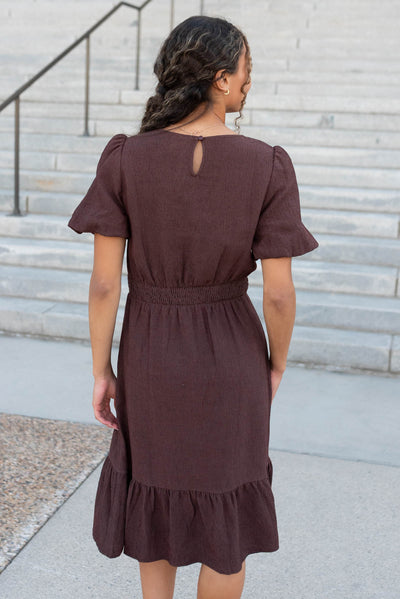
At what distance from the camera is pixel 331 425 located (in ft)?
13.4

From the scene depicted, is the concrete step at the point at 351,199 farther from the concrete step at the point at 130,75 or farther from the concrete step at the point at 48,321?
the concrete step at the point at 130,75

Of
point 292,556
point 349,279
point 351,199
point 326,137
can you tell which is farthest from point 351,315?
point 292,556

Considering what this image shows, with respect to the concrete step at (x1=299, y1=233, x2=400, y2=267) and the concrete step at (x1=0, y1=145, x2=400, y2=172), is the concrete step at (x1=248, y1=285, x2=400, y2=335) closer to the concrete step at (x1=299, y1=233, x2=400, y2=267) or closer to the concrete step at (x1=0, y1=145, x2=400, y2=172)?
the concrete step at (x1=299, y1=233, x2=400, y2=267)

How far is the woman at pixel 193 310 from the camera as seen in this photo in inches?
75.3

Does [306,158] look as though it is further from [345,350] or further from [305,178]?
[345,350]

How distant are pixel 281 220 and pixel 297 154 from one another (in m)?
4.99

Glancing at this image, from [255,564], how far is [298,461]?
0.87 m

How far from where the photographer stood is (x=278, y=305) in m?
2.06

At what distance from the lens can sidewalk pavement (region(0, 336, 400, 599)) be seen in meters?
2.70

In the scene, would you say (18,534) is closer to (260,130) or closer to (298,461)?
(298,461)

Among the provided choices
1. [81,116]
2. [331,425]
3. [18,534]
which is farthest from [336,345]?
[81,116]

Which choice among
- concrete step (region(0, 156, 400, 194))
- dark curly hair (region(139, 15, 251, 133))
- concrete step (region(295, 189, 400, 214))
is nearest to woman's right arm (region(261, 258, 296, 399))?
dark curly hair (region(139, 15, 251, 133))

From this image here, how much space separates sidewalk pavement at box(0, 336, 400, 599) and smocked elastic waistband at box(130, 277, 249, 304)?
1141mm

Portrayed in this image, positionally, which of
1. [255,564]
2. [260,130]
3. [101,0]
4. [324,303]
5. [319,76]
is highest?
[101,0]
